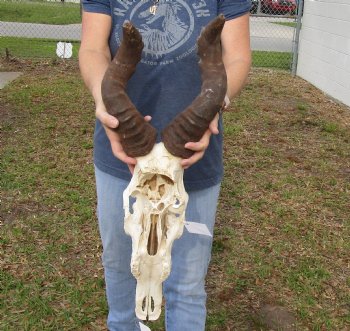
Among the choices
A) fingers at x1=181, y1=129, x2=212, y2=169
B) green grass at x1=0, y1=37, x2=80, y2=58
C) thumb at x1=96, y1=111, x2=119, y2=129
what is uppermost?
thumb at x1=96, y1=111, x2=119, y2=129

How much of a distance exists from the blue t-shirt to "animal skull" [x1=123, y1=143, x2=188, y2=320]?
31cm

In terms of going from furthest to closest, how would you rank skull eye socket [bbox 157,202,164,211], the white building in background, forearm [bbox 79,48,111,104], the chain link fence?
1. the chain link fence
2. the white building in background
3. forearm [bbox 79,48,111,104]
4. skull eye socket [bbox 157,202,164,211]

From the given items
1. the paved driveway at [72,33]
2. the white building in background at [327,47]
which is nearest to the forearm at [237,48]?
the white building in background at [327,47]

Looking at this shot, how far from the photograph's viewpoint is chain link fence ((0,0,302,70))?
12.3m

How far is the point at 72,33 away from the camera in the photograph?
15867mm

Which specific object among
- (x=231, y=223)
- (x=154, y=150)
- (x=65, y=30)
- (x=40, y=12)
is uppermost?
(x=154, y=150)

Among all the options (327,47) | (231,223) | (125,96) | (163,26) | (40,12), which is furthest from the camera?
(40,12)

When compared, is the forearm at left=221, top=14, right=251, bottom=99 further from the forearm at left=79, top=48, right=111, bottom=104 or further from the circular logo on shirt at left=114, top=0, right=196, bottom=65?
the forearm at left=79, top=48, right=111, bottom=104

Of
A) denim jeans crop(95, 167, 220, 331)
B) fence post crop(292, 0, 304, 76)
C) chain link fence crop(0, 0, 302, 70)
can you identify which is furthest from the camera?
chain link fence crop(0, 0, 302, 70)

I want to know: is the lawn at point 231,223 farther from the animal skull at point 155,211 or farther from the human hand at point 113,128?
the human hand at point 113,128

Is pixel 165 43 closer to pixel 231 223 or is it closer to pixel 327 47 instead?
pixel 231 223

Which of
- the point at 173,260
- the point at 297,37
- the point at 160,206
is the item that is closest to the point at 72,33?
the point at 297,37

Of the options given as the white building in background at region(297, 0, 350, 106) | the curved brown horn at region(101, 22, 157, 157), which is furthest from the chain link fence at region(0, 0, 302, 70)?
the curved brown horn at region(101, 22, 157, 157)

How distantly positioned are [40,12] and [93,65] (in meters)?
19.8
